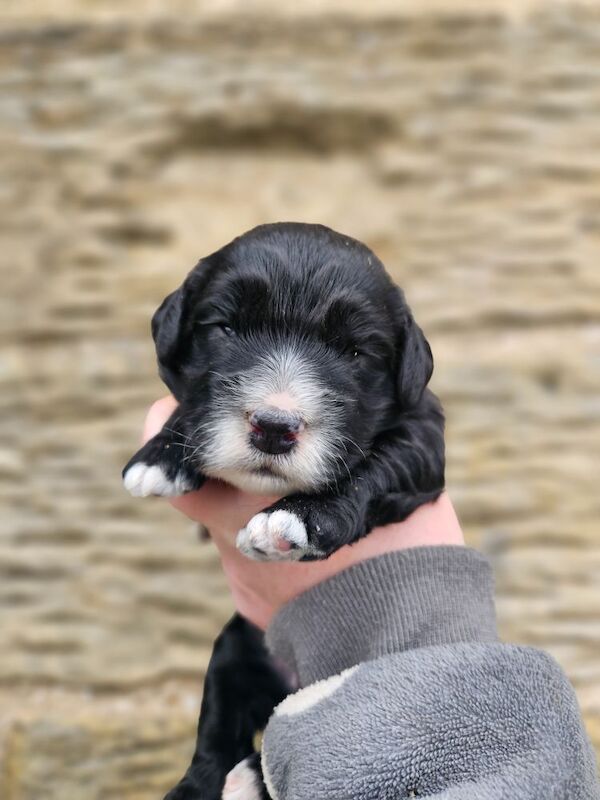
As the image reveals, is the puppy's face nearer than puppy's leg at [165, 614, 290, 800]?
Yes

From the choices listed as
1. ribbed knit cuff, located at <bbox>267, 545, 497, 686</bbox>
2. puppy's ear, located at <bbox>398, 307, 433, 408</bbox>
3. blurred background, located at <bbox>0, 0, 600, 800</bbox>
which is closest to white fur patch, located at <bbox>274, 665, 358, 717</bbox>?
ribbed knit cuff, located at <bbox>267, 545, 497, 686</bbox>

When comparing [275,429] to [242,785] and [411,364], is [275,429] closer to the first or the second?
[411,364]

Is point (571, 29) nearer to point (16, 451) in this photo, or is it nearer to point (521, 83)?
point (521, 83)

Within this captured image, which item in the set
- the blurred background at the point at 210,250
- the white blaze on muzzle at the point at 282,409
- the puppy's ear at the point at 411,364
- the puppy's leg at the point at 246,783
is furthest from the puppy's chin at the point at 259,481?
the blurred background at the point at 210,250

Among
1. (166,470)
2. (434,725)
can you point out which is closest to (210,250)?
(166,470)

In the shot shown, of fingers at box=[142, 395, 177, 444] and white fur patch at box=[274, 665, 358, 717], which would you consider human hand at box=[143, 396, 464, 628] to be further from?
white fur patch at box=[274, 665, 358, 717]

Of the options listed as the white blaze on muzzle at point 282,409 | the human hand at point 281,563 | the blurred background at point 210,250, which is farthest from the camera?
the blurred background at point 210,250

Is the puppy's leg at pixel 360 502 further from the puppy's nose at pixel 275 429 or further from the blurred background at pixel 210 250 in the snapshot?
the blurred background at pixel 210 250
